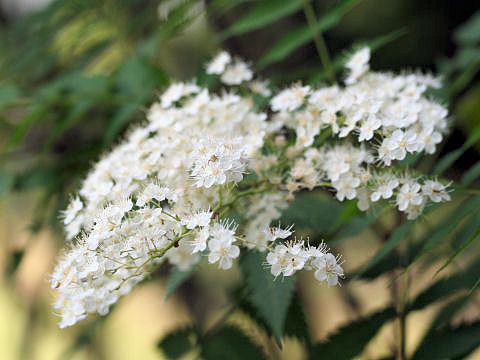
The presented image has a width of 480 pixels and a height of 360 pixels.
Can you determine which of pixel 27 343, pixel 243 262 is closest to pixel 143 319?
pixel 27 343

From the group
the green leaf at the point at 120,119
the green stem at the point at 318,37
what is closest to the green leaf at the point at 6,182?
the green leaf at the point at 120,119

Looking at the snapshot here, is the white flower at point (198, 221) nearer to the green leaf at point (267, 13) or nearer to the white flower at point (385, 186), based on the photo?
the white flower at point (385, 186)

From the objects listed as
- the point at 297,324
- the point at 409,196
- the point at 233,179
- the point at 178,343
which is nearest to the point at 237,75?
the point at 233,179

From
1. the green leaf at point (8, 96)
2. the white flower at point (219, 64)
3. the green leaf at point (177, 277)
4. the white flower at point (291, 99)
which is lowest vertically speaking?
the green leaf at point (177, 277)

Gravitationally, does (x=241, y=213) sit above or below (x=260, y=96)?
below

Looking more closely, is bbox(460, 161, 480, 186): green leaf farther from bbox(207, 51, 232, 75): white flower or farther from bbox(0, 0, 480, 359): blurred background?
bbox(207, 51, 232, 75): white flower

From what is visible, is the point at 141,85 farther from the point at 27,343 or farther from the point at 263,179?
the point at 27,343
